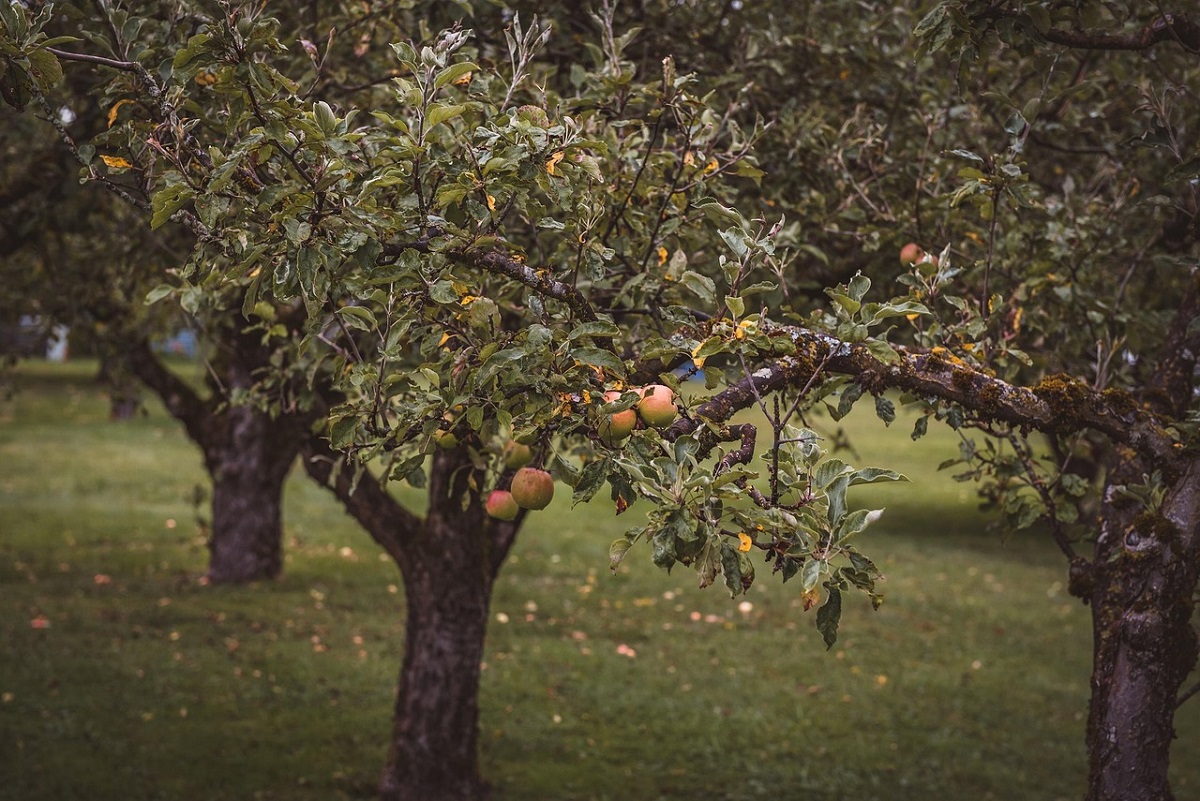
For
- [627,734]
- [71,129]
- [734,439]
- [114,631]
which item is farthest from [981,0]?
[114,631]

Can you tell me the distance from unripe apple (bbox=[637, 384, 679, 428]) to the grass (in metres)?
2.44

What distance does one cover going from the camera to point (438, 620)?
6449 mm

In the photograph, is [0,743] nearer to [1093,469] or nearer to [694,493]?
[694,493]

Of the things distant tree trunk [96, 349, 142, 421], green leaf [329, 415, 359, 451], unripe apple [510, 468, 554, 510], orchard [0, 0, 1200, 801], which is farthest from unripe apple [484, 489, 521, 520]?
distant tree trunk [96, 349, 142, 421]

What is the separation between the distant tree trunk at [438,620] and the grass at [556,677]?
1.85 ft

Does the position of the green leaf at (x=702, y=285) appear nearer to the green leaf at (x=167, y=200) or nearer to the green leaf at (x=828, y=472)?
the green leaf at (x=828, y=472)

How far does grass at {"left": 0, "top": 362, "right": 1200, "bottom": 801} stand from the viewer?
7.44 metres

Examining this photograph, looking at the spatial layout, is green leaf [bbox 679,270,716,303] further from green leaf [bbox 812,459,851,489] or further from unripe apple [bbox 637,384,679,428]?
green leaf [bbox 812,459,851,489]

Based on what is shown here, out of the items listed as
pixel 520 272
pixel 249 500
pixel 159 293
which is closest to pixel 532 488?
pixel 520 272

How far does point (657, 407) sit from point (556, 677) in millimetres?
7441

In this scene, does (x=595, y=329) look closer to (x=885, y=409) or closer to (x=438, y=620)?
(x=885, y=409)

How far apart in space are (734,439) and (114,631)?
920cm

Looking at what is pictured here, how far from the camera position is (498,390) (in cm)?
270

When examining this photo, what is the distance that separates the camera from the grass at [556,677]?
7441 mm
